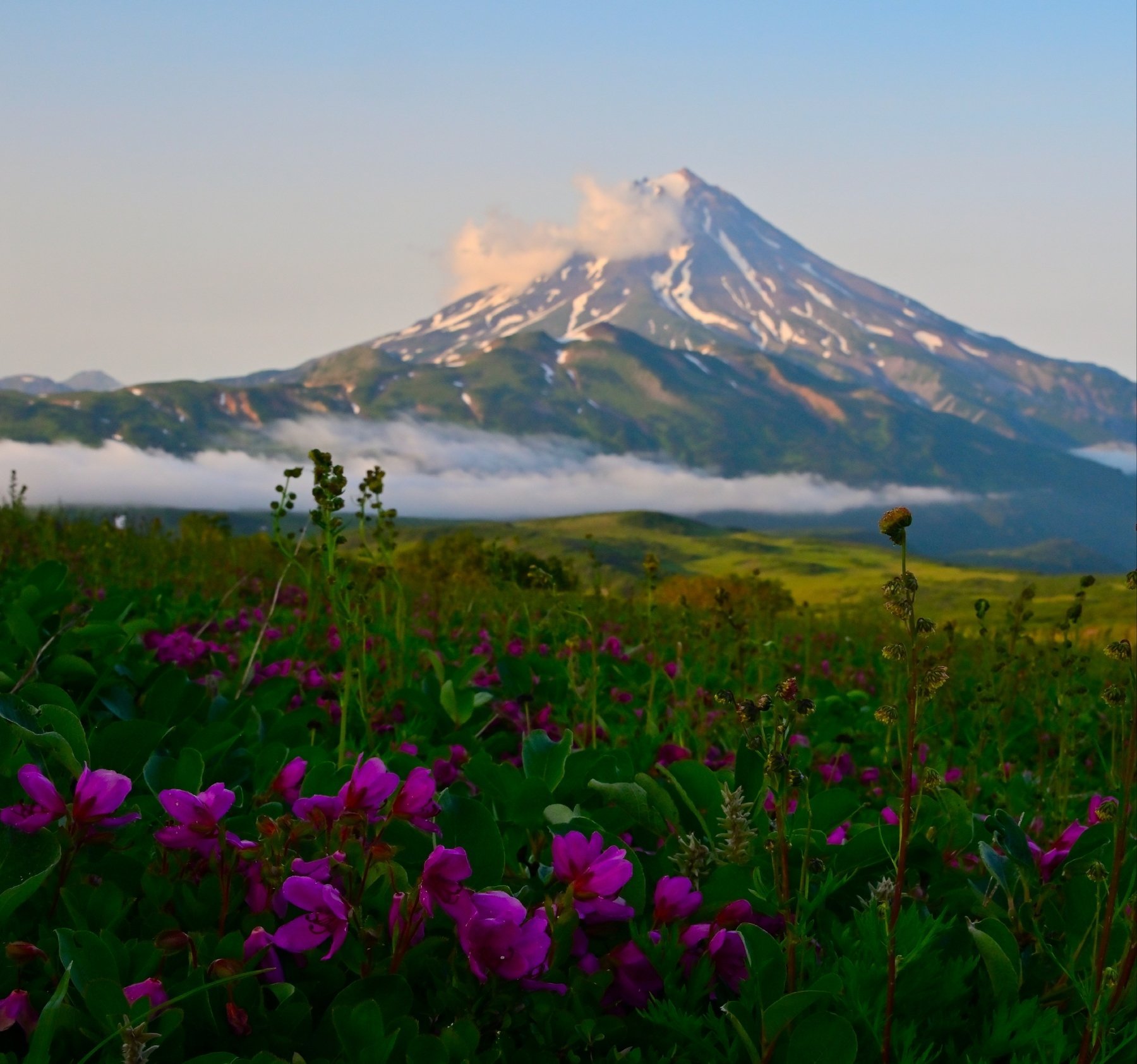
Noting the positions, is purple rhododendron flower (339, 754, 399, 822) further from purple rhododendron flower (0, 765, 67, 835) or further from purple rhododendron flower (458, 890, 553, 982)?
purple rhododendron flower (0, 765, 67, 835)

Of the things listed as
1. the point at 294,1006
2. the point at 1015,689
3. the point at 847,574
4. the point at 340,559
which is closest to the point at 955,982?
the point at 294,1006

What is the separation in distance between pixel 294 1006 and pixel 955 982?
1.04 metres

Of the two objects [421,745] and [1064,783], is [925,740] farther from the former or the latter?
[421,745]

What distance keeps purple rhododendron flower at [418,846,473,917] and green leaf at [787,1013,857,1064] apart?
1.68 ft

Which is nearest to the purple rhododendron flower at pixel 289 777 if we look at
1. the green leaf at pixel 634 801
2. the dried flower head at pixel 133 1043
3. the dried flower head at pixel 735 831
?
the green leaf at pixel 634 801

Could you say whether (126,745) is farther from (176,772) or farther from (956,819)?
(956,819)

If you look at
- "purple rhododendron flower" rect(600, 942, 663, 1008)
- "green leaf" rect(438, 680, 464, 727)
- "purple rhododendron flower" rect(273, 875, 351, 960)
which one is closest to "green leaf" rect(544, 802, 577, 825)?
"purple rhododendron flower" rect(600, 942, 663, 1008)

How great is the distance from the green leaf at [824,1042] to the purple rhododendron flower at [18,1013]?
104 centimetres

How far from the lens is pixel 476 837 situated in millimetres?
1804

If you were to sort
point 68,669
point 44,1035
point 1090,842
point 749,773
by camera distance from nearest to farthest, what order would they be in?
point 44,1035 → point 1090,842 → point 749,773 → point 68,669

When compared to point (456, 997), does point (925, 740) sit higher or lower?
lower

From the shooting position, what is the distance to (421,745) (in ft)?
11.5

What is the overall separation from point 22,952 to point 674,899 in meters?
1.00

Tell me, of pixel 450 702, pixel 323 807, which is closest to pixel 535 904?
pixel 323 807
